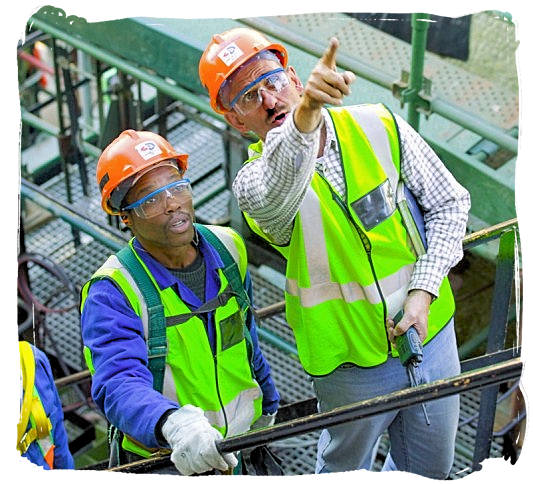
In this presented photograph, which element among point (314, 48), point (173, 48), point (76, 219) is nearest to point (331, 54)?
point (314, 48)

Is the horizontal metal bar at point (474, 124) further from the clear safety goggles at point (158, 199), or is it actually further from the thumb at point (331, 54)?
the thumb at point (331, 54)

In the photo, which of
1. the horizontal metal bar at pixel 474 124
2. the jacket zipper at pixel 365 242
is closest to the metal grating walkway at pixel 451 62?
the horizontal metal bar at pixel 474 124

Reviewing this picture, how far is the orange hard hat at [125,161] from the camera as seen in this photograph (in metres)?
3.48

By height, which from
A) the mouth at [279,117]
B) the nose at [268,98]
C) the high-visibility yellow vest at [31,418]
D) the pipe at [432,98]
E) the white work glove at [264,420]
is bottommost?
the white work glove at [264,420]

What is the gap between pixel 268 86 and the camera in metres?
3.30

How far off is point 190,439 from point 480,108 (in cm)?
188

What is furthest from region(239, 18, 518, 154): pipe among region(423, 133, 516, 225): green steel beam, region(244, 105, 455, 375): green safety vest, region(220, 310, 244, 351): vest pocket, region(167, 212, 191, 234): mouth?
region(220, 310, 244, 351): vest pocket

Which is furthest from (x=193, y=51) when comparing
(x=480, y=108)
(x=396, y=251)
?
A: (x=396, y=251)

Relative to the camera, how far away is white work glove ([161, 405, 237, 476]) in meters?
3.16

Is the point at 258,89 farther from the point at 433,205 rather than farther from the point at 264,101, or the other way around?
the point at 433,205

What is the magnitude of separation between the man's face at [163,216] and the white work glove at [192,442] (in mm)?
468

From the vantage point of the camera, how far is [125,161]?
3484mm

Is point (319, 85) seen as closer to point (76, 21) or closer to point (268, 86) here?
point (268, 86)

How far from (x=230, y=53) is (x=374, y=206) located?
540 millimetres
